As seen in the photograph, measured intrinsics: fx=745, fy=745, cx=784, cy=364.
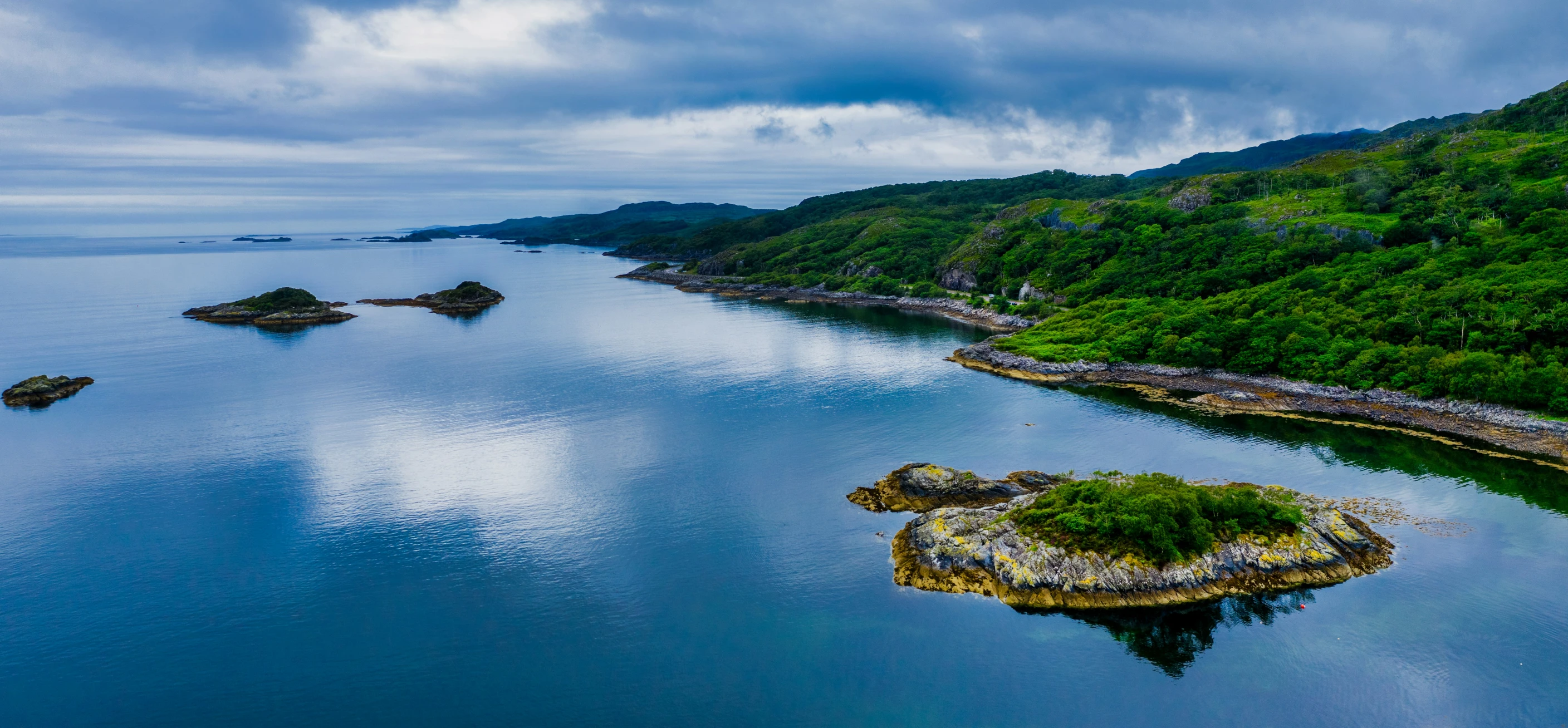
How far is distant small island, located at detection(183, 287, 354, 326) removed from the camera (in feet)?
390

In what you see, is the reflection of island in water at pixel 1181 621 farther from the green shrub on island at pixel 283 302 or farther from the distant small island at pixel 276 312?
the green shrub on island at pixel 283 302

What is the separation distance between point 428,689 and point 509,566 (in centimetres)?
879

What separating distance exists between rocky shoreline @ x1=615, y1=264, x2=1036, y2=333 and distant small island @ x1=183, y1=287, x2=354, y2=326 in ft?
238

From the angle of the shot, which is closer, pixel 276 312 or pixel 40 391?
pixel 40 391

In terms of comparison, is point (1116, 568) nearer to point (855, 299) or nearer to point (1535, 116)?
point (855, 299)

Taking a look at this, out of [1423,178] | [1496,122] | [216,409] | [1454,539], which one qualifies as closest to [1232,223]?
[1423,178]

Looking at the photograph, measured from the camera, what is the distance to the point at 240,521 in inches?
1606

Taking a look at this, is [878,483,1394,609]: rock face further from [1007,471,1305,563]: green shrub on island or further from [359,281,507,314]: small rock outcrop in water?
[359,281,507,314]: small rock outcrop in water

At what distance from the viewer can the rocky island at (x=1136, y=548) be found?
3241 cm

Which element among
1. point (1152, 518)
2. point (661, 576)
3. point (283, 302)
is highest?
point (283, 302)

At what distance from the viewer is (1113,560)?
32938 mm

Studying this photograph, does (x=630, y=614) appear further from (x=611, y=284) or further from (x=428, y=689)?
(x=611, y=284)

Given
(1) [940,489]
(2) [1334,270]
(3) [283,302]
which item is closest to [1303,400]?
(2) [1334,270]

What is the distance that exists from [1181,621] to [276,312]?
5343 inches
